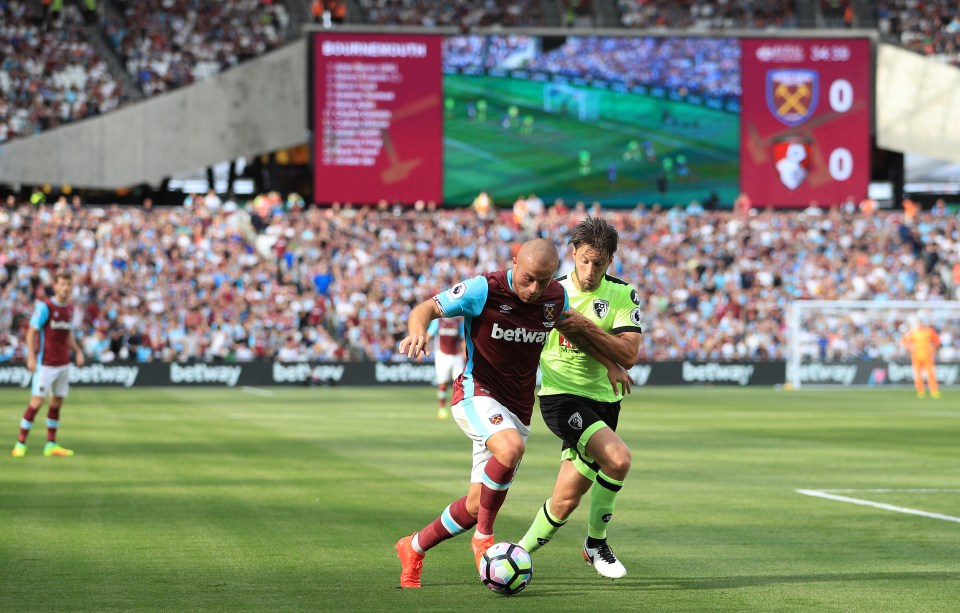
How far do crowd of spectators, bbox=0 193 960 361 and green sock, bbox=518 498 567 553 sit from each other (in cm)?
3157

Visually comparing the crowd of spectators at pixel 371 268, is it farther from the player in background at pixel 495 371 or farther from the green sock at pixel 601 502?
the player in background at pixel 495 371

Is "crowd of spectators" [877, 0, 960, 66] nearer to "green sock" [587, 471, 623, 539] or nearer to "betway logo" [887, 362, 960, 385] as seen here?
"betway logo" [887, 362, 960, 385]

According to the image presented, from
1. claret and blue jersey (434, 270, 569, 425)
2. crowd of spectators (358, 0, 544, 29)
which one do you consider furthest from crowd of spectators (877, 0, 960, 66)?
claret and blue jersey (434, 270, 569, 425)

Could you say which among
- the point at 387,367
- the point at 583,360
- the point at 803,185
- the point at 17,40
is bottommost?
the point at 387,367

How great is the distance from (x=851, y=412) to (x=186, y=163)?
25.6 metres

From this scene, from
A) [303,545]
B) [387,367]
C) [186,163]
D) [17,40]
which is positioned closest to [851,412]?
[387,367]

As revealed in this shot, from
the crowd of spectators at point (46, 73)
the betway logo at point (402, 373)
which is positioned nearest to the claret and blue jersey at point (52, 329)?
the betway logo at point (402, 373)

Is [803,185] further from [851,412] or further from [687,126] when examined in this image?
[851,412]

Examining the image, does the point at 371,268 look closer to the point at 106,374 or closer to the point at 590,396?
the point at 106,374

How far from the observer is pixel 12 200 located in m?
42.0

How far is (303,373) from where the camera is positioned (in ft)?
132

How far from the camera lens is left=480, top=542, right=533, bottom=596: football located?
833 cm

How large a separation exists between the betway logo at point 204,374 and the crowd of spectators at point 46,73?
11.4 meters

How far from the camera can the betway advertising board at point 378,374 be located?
128 feet
